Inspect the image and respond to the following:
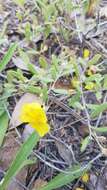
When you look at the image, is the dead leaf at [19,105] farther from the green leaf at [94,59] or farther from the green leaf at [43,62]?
the green leaf at [94,59]

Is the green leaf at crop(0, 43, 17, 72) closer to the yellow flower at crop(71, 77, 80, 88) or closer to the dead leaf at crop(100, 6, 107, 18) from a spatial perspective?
the yellow flower at crop(71, 77, 80, 88)

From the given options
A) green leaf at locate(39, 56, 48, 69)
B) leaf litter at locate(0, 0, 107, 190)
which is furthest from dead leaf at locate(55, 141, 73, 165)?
green leaf at locate(39, 56, 48, 69)

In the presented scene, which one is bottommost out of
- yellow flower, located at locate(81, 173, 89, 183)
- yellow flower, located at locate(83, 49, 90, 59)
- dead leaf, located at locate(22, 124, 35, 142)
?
yellow flower, located at locate(81, 173, 89, 183)

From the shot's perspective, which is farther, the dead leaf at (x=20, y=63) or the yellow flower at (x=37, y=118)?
the dead leaf at (x=20, y=63)

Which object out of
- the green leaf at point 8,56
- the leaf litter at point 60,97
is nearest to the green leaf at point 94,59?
the leaf litter at point 60,97

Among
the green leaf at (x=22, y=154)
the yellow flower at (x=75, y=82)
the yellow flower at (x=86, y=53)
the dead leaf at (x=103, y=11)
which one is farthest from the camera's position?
the dead leaf at (x=103, y=11)

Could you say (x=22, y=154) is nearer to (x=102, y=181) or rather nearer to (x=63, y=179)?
(x=63, y=179)
